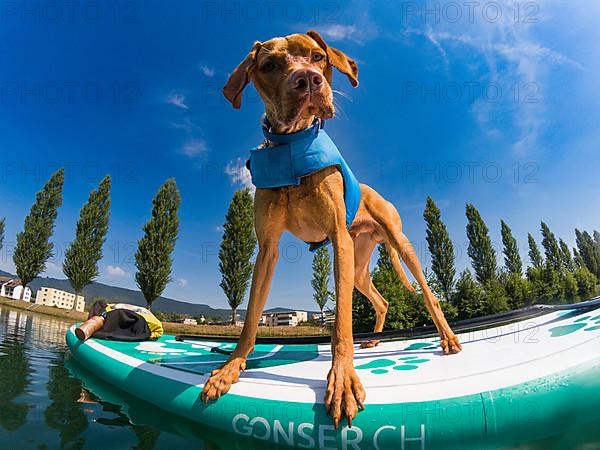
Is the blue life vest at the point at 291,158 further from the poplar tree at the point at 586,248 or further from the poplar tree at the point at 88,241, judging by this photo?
the poplar tree at the point at 88,241

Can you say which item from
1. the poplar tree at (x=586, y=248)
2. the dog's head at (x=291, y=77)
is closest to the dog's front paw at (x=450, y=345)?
Result: the dog's head at (x=291, y=77)

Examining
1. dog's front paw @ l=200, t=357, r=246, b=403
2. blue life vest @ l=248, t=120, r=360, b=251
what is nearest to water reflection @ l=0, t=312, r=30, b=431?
dog's front paw @ l=200, t=357, r=246, b=403

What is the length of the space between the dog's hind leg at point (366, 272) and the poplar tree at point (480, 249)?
3024 cm

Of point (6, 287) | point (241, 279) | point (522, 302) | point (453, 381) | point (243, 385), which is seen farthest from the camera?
point (6, 287)

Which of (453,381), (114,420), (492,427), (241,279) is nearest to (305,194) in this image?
Answer: (453,381)

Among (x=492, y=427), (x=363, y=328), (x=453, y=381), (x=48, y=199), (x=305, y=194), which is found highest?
(x=48, y=199)

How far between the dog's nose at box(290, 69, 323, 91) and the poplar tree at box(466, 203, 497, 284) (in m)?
33.0

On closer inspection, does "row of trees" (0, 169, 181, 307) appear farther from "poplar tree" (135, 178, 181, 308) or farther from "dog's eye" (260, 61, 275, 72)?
"dog's eye" (260, 61, 275, 72)

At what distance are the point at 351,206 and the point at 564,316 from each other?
2.62 meters

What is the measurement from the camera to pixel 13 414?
2.00 metres

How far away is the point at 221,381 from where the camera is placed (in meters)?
1.98

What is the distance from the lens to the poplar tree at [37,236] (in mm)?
28156

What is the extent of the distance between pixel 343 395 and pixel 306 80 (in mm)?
1818

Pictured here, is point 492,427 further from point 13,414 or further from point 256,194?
point 13,414
